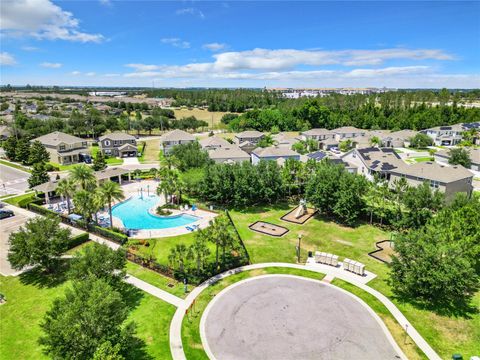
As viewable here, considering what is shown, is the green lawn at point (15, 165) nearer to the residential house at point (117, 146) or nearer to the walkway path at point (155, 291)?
the residential house at point (117, 146)

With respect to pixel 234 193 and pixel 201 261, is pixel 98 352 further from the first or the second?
pixel 234 193

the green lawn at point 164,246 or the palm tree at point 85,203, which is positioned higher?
the palm tree at point 85,203

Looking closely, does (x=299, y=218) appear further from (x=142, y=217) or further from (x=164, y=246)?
(x=142, y=217)

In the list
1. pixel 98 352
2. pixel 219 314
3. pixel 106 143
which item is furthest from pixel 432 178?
pixel 106 143

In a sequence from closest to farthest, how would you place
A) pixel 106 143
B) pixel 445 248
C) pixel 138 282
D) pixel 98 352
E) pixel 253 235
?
pixel 98 352 → pixel 445 248 → pixel 138 282 → pixel 253 235 → pixel 106 143

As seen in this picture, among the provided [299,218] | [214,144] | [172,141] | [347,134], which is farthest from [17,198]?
[347,134]

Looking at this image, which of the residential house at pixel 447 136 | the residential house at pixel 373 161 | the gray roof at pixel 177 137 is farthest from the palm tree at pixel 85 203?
the residential house at pixel 447 136

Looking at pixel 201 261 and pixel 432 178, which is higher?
pixel 432 178
